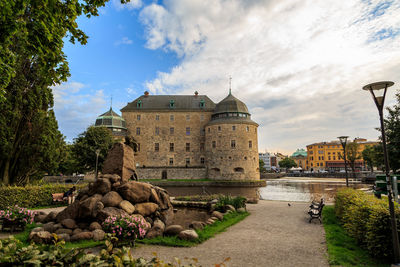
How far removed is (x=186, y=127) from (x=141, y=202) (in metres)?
37.7

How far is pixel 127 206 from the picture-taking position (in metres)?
9.50

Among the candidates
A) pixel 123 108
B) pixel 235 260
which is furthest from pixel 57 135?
pixel 123 108

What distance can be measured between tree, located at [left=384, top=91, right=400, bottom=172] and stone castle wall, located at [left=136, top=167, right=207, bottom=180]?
30.4 m

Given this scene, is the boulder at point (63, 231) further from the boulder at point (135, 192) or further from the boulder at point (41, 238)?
the boulder at point (135, 192)

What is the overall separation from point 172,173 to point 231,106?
17176mm

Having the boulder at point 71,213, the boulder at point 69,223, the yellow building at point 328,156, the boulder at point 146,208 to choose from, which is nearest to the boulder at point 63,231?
the boulder at point 69,223

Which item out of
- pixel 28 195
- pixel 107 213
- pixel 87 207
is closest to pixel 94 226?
pixel 107 213

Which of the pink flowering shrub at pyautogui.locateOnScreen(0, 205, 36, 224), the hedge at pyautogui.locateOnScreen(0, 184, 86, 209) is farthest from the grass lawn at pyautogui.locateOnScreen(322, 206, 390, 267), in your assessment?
the hedge at pyautogui.locateOnScreen(0, 184, 86, 209)

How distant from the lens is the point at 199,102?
1959 inches

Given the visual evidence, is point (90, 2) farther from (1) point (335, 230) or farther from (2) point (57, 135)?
(2) point (57, 135)

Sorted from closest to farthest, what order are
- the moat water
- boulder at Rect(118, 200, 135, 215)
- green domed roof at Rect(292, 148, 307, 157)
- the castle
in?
1. boulder at Rect(118, 200, 135, 215)
2. the moat water
3. the castle
4. green domed roof at Rect(292, 148, 307, 157)

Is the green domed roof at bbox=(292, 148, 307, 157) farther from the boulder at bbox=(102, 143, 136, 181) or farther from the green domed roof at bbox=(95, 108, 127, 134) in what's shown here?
the boulder at bbox=(102, 143, 136, 181)

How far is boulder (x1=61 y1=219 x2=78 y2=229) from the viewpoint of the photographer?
8570 millimetres

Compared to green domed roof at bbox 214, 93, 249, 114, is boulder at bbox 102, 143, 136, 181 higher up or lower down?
lower down
